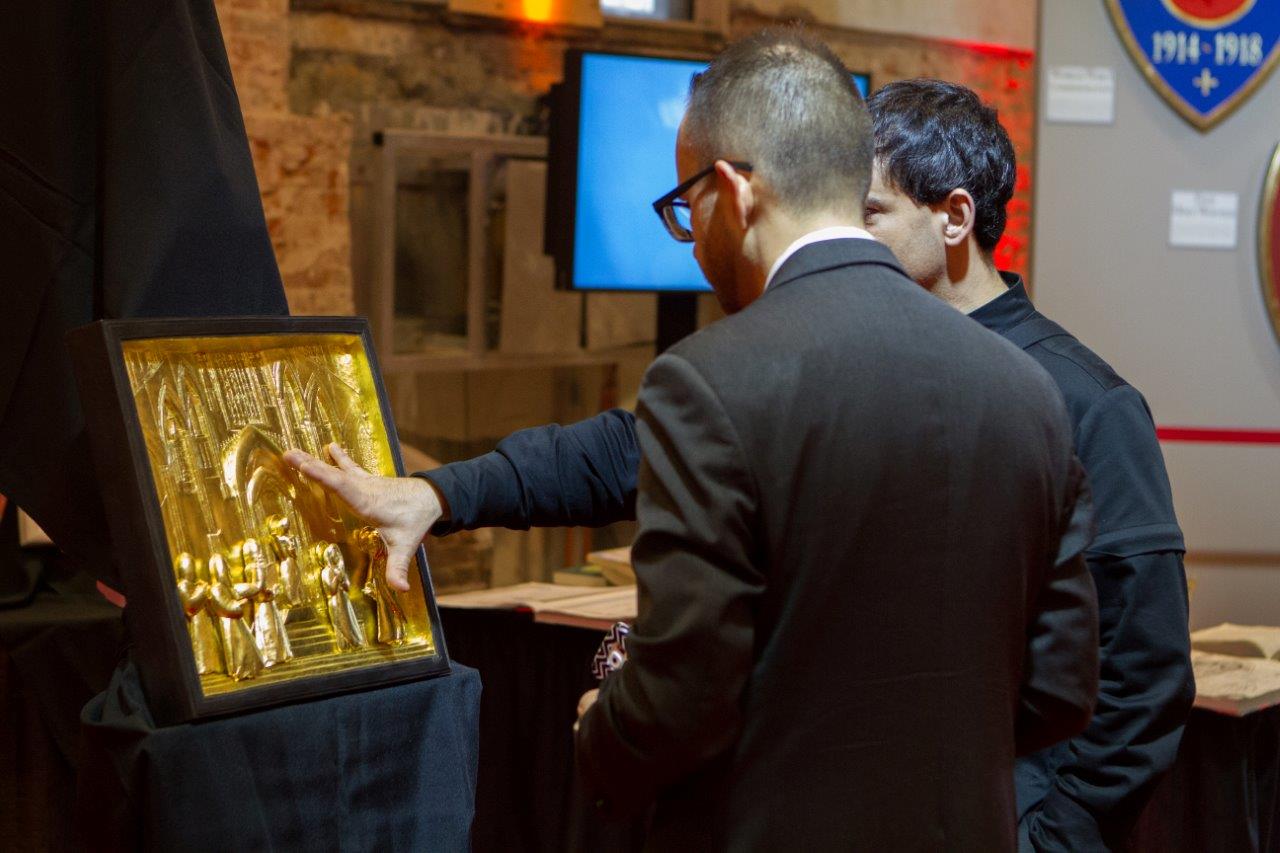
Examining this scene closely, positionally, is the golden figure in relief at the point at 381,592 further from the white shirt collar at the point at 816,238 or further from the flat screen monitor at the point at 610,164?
the flat screen monitor at the point at 610,164

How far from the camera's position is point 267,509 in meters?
1.45

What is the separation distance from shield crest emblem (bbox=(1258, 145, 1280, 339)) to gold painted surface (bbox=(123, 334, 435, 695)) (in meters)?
3.79

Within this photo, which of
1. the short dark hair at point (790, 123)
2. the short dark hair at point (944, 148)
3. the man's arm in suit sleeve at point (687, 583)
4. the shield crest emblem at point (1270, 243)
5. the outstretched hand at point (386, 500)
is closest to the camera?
the man's arm in suit sleeve at point (687, 583)

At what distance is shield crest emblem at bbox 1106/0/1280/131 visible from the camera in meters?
4.40

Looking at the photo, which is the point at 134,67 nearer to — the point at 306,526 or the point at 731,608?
the point at 306,526

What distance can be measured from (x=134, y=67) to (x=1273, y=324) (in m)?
3.99

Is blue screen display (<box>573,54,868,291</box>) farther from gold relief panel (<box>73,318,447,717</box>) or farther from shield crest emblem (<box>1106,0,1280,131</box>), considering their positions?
gold relief panel (<box>73,318,447,717</box>)

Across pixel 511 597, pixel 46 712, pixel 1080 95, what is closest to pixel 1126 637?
pixel 511 597

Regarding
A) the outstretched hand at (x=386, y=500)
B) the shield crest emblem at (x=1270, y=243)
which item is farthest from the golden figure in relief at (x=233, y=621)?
the shield crest emblem at (x=1270, y=243)

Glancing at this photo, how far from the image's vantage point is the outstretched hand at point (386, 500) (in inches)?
58.0

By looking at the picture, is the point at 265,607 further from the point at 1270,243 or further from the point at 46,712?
the point at 1270,243

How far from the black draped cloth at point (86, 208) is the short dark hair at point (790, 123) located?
24.4 inches

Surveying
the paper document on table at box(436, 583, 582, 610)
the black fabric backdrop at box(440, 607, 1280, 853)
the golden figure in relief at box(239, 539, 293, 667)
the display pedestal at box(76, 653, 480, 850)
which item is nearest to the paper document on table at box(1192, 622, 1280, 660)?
the black fabric backdrop at box(440, 607, 1280, 853)

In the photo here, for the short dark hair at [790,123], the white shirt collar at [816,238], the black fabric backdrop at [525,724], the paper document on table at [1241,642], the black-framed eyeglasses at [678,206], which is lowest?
the black fabric backdrop at [525,724]
